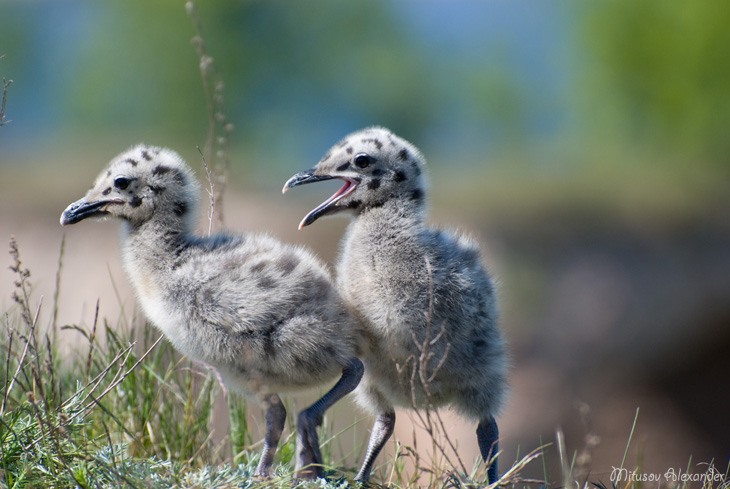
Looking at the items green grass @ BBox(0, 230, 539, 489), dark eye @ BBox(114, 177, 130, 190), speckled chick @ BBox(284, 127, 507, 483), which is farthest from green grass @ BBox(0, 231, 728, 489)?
dark eye @ BBox(114, 177, 130, 190)

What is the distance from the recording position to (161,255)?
2885mm

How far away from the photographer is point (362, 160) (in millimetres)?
3033

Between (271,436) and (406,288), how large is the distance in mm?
700

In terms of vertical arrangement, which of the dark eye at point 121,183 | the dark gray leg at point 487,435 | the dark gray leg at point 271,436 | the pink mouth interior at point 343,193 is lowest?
the dark gray leg at point 487,435

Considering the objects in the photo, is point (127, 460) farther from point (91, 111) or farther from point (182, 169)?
point (91, 111)

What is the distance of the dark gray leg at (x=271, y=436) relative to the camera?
2873mm

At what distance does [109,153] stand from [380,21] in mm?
14604

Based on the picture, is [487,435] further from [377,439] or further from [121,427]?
[121,427]

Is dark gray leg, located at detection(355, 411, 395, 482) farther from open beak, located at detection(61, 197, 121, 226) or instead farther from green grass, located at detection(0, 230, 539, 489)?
open beak, located at detection(61, 197, 121, 226)

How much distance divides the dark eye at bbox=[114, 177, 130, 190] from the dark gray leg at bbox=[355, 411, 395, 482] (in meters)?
1.28

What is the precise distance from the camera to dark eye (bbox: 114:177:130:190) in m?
2.92

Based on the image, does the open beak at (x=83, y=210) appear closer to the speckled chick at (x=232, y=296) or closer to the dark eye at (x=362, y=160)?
the speckled chick at (x=232, y=296)

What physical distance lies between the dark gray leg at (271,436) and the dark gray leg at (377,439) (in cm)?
34

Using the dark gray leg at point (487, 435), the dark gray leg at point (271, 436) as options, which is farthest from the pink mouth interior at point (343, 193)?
the dark gray leg at point (487, 435)
